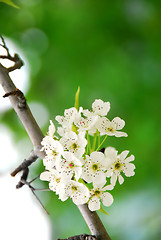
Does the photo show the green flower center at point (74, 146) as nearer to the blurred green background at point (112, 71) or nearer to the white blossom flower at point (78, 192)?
the white blossom flower at point (78, 192)

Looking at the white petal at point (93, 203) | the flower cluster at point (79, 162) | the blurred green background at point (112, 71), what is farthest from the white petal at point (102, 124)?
the blurred green background at point (112, 71)

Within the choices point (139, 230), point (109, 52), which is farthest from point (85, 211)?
point (109, 52)

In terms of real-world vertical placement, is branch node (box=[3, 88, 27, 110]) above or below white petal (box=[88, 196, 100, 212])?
above

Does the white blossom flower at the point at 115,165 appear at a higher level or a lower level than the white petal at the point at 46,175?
lower

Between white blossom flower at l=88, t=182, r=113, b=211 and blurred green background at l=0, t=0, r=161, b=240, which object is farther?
blurred green background at l=0, t=0, r=161, b=240

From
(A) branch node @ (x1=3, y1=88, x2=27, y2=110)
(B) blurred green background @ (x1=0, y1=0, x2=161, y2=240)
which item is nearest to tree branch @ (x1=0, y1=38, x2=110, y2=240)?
(A) branch node @ (x1=3, y1=88, x2=27, y2=110)

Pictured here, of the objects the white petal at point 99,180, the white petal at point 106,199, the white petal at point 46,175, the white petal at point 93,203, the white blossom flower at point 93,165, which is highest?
Result: the white petal at point 46,175

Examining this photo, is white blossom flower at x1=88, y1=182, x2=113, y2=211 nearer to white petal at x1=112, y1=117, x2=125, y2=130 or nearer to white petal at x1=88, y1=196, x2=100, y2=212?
white petal at x1=88, y1=196, x2=100, y2=212
